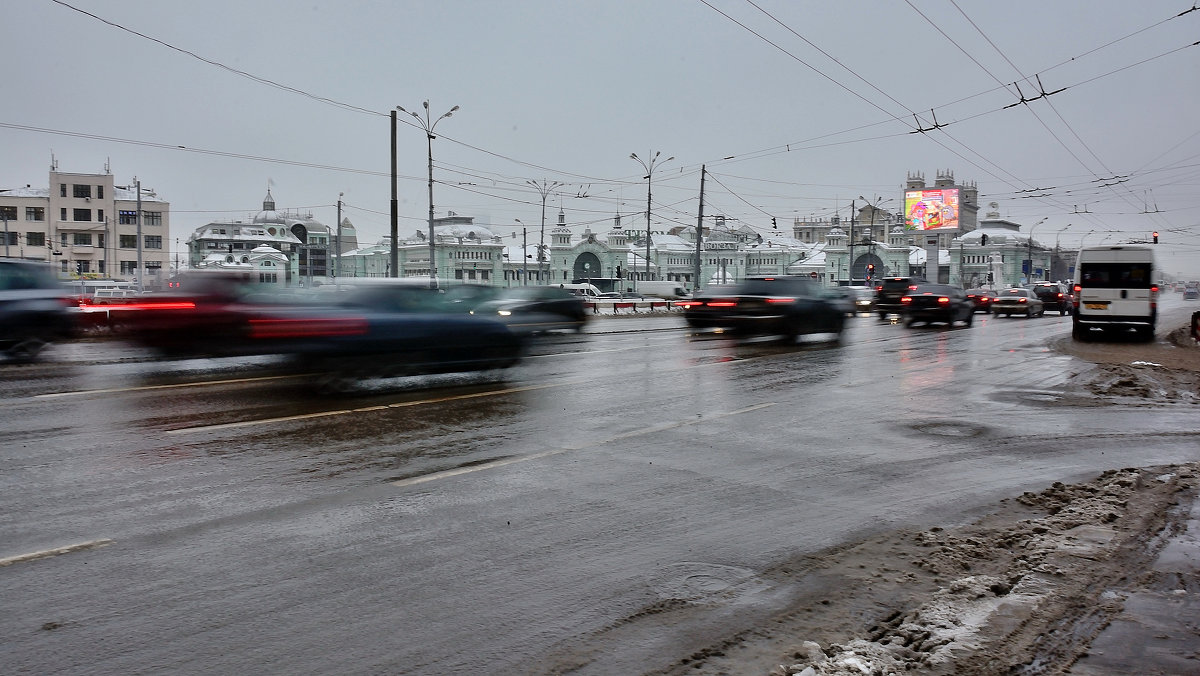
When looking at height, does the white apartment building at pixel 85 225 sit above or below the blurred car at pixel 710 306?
above

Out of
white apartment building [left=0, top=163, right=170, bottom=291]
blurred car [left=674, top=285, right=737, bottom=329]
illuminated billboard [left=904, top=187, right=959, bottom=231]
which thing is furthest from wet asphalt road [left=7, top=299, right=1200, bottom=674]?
white apartment building [left=0, top=163, right=170, bottom=291]

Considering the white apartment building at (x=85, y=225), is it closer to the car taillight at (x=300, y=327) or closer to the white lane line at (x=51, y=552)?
the car taillight at (x=300, y=327)

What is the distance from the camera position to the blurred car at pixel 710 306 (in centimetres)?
2002

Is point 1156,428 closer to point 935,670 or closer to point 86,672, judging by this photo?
point 935,670

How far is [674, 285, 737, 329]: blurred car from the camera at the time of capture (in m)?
20.0

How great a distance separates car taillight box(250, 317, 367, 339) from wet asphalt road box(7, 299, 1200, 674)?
797mm

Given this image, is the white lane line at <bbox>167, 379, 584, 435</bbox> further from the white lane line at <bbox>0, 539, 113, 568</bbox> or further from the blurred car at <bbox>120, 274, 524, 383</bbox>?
the white lane line at <bbox>0, 539, 113, 568</bbox>

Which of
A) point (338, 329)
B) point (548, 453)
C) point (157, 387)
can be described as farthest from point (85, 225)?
point (548, 453)

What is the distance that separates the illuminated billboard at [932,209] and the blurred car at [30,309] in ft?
215

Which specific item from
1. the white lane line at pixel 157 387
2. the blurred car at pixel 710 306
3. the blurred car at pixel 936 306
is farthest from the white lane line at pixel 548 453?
the blurred car at pixel 936 306

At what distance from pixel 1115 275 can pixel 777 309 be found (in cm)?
1225

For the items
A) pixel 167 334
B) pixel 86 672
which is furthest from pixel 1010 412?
pixel 167 334

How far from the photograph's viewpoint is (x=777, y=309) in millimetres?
19000

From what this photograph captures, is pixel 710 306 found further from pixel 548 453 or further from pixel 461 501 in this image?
pixel 461 501
